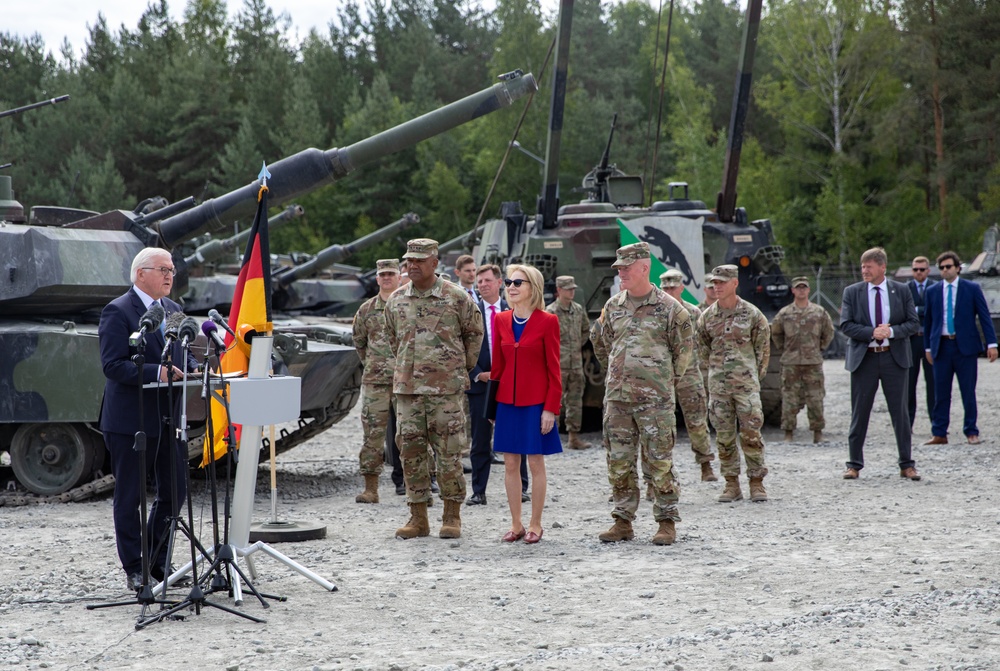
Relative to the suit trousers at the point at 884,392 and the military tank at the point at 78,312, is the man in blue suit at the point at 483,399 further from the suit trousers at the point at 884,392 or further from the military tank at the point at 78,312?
the suit trousers at the point at 884,392

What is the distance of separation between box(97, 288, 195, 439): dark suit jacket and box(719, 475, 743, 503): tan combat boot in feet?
14.5

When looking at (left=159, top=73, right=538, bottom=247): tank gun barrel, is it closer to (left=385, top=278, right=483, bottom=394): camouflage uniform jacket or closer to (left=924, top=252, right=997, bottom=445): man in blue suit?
(left=385, top=278, right=483, bottom=394): camouflage uniform jacket

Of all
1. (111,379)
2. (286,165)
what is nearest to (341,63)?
(286,165)

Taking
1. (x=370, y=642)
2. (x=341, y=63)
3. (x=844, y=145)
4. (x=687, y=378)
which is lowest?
(x=370, y=642)

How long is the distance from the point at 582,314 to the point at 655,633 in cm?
Answer: 787

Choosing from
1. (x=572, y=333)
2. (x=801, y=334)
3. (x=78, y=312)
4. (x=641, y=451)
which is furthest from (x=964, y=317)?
(x=78, y=312)

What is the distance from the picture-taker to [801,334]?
12.7 m

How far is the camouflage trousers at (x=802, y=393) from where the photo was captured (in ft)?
41.4

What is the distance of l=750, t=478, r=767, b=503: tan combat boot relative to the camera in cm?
885

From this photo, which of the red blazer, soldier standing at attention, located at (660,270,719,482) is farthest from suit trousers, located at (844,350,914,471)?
the red blazer

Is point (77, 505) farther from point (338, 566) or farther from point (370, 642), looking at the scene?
point (370, 642)

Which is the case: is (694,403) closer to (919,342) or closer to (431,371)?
(431,371)

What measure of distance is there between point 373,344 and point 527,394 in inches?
85.4

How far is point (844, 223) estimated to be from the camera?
117 ft
